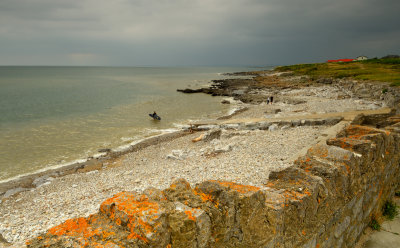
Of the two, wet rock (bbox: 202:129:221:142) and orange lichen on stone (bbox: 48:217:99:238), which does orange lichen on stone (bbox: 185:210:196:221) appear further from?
wet rock (bbox: 202:129:221:142)

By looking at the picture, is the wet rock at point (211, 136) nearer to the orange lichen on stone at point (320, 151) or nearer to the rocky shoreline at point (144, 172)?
the rocky shoreline at point (144, 172)

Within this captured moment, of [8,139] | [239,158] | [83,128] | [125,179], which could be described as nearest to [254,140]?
[239,158]

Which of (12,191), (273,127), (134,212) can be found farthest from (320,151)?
(12,191)

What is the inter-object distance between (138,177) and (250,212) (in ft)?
36.4

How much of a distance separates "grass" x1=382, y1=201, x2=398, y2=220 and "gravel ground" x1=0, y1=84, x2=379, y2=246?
3810 millimetres

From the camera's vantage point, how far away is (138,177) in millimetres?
13695

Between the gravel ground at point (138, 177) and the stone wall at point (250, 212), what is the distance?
3.63 metres

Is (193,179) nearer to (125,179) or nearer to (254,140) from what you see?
(125,179)

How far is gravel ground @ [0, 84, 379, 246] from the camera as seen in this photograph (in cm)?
1000

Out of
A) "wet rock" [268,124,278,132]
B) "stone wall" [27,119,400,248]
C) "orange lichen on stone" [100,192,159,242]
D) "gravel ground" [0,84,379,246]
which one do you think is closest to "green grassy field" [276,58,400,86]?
"wet rock" [268,124,278,132]

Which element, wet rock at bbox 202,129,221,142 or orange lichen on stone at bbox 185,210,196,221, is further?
wet rock at bbox 202,129,221,142

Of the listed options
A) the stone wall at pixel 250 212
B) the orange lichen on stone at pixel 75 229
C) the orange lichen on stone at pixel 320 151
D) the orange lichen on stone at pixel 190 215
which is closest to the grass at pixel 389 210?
the stone wall at pixel 250 212

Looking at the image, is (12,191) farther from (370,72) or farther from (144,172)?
(370,72)

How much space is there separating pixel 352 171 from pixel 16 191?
686 inches
